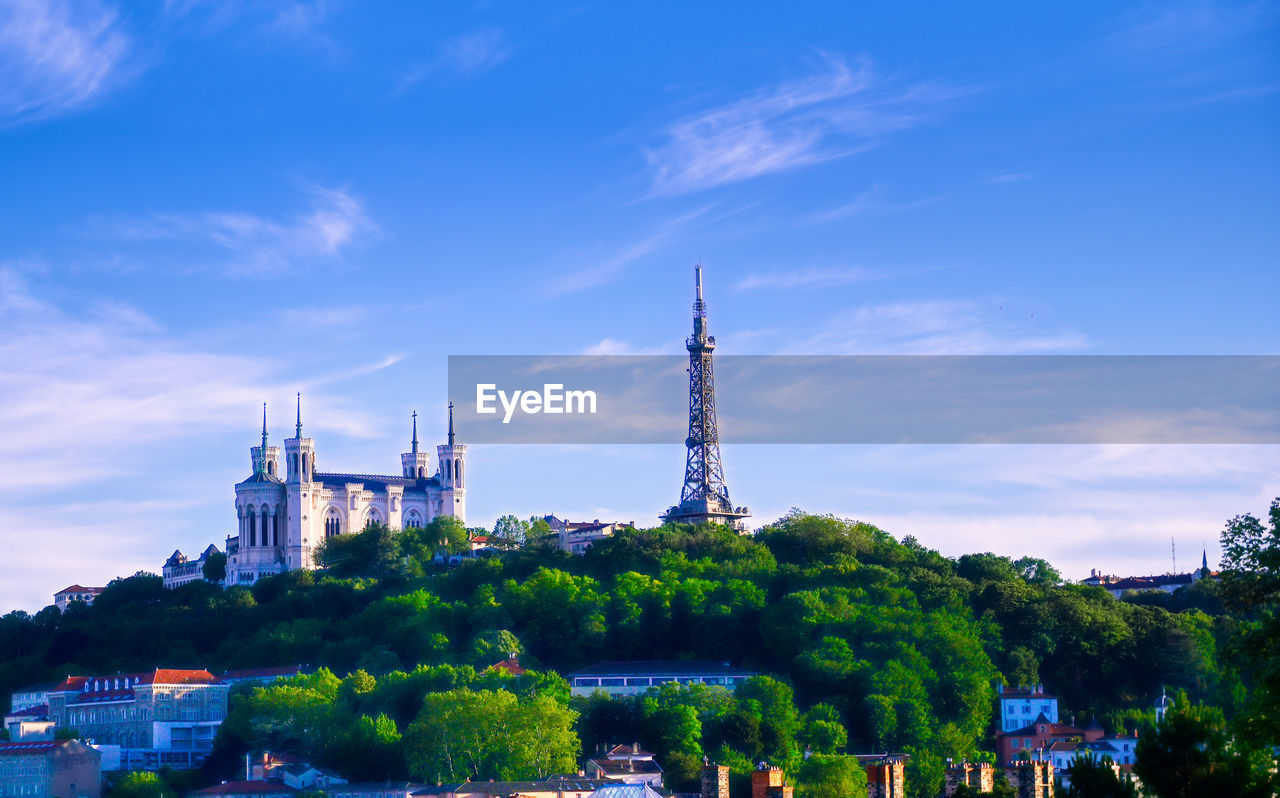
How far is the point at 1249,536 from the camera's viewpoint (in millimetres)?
41531

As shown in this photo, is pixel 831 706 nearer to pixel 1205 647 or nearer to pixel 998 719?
pixel 998 719

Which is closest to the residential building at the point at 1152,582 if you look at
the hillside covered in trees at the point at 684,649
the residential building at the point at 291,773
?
the hillside covered in trees at the point at 684,649

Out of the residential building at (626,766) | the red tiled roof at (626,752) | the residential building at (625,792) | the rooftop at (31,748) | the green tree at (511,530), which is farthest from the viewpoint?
the green tree at (511,530)

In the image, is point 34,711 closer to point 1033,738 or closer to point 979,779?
point 1033,738

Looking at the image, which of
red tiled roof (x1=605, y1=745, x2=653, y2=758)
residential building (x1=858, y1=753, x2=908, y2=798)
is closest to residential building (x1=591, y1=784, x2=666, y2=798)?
residential building (x1=858, y1=753, x2=908, y2=798)

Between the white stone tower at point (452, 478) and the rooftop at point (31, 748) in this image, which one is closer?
the rooftop at point (31, 748)

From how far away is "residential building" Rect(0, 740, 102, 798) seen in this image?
106 meters

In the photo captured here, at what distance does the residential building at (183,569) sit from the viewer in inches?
6275

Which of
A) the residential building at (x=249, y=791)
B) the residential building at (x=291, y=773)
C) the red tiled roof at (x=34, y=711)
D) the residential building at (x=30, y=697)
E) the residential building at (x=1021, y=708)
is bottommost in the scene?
the residential building at (x=249, y=791)

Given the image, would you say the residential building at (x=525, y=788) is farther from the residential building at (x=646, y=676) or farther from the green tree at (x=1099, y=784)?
the green tree at (x=1099, y=784)

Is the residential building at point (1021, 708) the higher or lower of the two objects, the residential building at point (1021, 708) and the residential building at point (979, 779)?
the higher

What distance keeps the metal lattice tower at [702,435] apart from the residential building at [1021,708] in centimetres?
3920

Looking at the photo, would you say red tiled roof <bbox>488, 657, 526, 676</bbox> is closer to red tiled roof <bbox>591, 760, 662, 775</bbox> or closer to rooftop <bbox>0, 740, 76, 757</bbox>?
red tiled roof <bbox>591, 760, 662, 775</bbox>

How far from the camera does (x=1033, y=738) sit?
96.6m
